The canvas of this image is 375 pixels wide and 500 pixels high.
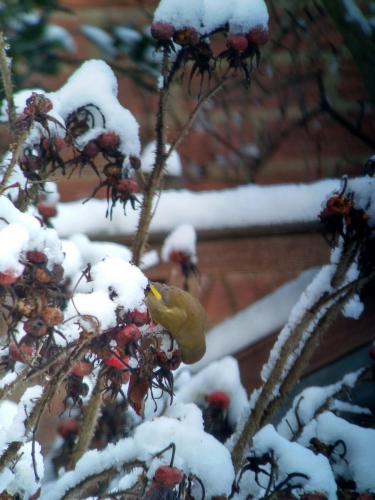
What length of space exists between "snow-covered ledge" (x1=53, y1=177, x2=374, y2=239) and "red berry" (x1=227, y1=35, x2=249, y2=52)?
2.35ft

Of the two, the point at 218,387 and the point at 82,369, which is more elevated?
the point at 82,369

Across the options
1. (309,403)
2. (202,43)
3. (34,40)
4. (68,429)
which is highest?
(202,43)

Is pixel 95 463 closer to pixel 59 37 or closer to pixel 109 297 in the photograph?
pixel 109 297

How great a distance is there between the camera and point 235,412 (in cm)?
168

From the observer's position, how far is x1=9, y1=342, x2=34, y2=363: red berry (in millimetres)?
1097

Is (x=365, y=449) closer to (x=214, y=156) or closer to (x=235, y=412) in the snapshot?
(x=235, y=412)

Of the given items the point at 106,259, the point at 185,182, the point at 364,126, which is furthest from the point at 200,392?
the point at 364,126

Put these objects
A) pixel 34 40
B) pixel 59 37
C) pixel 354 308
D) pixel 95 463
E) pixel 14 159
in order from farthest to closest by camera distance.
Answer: pixel 59 37
pixel 34 40
pixel 354 308
pixel 95 463
pixel 14 159

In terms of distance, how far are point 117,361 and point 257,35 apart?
465 mm

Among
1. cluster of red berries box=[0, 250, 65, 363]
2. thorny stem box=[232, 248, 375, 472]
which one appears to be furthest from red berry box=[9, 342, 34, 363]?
thorny stem box=[232, 248, 375, 472]

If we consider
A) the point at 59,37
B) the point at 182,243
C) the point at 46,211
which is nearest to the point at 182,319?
the point at 46,211

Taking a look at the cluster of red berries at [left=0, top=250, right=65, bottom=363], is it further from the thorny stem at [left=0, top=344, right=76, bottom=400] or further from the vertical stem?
the vertical stem

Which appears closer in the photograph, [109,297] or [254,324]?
[109,297]

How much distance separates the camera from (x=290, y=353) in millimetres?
1352
